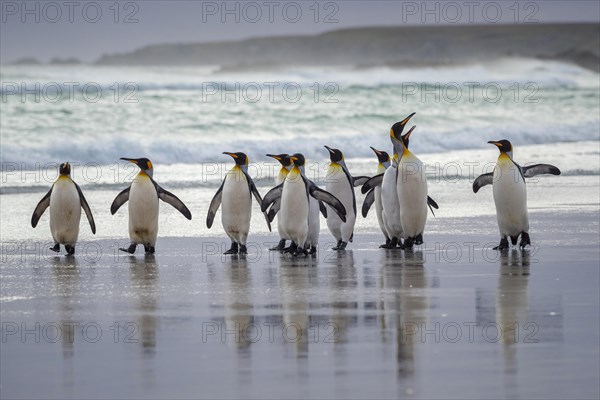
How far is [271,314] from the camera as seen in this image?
264 inches

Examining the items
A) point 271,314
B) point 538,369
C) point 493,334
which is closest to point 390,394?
point 538,369

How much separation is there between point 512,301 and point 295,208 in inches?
117

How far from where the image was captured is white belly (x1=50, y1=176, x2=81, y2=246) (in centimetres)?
989

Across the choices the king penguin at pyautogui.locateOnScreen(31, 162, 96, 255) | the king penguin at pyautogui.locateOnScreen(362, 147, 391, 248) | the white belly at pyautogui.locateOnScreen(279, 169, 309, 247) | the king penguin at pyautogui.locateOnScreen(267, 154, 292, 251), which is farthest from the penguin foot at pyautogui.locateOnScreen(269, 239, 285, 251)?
the king penguin at pyautogui.locateOnScreen(31, 162, 96, 255)

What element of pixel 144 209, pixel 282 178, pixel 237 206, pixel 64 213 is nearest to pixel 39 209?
pixel 64 213

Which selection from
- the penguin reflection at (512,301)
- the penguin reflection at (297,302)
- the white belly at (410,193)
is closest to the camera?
the penguin reflection at (512,301)

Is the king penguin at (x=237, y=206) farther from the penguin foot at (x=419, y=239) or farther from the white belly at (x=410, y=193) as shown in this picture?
the penguin foot at (x=419, y=239)

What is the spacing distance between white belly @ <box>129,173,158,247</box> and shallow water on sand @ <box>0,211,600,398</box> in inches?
11.4

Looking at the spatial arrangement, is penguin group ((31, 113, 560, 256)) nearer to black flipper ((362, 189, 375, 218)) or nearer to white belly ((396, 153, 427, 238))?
white belly ((396, 153, 427, 238))

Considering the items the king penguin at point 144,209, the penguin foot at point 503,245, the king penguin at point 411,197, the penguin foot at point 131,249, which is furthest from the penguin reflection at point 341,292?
the penguin foot at point 131,249

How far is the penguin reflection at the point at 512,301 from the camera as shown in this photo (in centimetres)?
566

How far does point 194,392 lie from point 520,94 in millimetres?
38745

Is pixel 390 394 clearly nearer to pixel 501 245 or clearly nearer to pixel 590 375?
pixel 590 375

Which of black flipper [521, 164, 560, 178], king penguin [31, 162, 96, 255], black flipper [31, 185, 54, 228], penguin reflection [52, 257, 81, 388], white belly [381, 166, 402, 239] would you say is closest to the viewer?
penguin reflection [52, 257, 81, 388]
